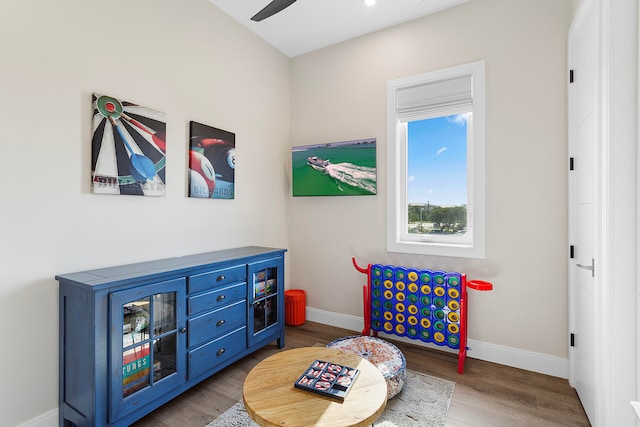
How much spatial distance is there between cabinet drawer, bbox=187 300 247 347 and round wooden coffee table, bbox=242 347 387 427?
638mm

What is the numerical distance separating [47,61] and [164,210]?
109 cm

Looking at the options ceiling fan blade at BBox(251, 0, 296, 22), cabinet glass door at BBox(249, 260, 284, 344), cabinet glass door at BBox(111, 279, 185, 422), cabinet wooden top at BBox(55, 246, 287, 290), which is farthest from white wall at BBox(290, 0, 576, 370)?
cabinet glass door at BBox(111, 279, 185, 422)

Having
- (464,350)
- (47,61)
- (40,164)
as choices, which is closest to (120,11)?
(47,61)

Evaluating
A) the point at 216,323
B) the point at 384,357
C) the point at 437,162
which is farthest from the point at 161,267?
the point at 437,162

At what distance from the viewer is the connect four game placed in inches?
95.5

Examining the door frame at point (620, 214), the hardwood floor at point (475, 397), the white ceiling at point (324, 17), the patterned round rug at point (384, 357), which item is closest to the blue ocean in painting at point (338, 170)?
the white ceiling at point (324, 17)

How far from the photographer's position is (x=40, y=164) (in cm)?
167

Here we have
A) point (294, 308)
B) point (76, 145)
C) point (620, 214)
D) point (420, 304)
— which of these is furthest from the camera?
point (294, 308)

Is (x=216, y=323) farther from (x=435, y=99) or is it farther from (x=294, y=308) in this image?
(x=435, y=99)

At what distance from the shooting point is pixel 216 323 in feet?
7.05

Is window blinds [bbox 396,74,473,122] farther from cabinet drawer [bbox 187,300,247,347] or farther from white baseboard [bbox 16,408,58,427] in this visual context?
white baseboard [bbox 16,408,58,427]

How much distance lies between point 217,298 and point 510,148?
2544mm

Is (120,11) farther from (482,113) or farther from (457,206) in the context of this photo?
(457,206)

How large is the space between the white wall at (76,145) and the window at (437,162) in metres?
1.62
